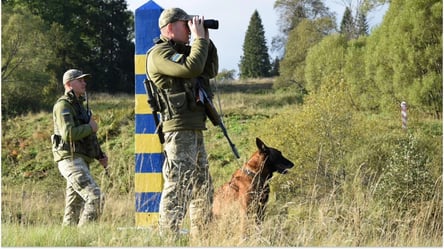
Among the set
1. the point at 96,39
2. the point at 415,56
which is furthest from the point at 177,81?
the point at 96,39

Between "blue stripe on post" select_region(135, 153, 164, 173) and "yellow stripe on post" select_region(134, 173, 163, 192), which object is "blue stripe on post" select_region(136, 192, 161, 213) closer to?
"yellow stripe on post" select_region(134, 173, 163, 192)

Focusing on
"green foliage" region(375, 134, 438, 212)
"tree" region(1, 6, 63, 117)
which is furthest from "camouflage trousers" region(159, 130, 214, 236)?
"tree" region(1, 6, 63, 117)

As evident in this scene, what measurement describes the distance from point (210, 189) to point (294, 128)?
567 centimetres

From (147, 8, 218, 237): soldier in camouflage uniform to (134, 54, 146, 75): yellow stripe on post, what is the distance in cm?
115

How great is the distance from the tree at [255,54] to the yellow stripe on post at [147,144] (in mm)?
40986

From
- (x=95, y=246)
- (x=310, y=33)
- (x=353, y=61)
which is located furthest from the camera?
(x=310, y=33)

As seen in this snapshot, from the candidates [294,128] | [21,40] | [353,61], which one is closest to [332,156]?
[294,128]

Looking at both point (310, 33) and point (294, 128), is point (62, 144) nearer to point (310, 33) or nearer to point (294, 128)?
point (294, 128)

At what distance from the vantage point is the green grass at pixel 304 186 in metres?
4.89

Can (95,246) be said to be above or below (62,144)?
below

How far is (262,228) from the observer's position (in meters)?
4.88

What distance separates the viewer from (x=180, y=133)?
15.7ft

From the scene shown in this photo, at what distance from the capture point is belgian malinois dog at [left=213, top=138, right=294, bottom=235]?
210 inches

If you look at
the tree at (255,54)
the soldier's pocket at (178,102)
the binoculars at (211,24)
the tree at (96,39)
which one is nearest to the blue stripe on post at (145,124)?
the soldier's pocket at (178,102)
